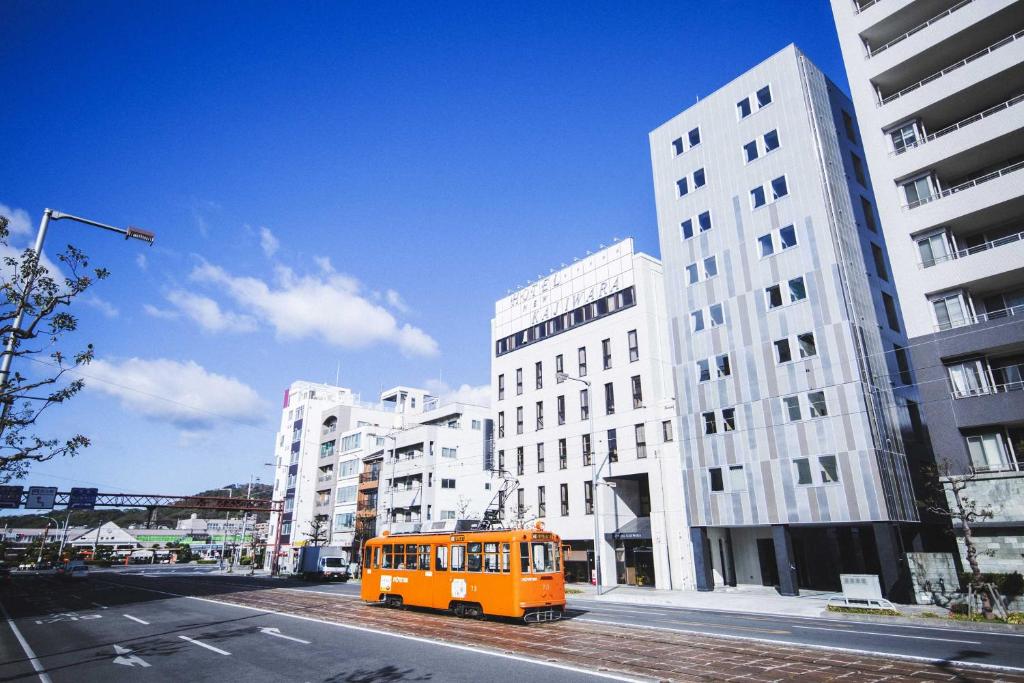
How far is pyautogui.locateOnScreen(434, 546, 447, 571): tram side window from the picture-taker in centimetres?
2256

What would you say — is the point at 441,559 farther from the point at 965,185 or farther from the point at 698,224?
the point at 965,185

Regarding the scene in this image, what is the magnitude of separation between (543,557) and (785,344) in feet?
72.5

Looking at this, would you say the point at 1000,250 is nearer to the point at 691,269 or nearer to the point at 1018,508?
the point at 1018,508

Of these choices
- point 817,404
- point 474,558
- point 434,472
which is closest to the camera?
point 474,558

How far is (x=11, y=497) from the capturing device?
53281mm

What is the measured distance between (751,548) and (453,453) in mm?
35723

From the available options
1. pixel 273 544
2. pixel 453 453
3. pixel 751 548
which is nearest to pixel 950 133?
pixel 751 548

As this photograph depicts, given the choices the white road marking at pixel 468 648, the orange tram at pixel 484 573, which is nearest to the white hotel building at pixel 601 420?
the orange tram at pixel 484 573

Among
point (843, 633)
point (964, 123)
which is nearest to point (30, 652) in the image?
point (843, 633)

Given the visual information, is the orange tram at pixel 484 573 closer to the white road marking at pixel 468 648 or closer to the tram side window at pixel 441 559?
the tram side window at pixel 441 559

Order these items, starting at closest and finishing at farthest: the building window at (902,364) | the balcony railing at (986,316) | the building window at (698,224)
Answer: the balcony railing at (986,316) < the building window at (902,364) < the building window at (698,224)

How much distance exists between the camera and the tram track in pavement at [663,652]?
448 inches

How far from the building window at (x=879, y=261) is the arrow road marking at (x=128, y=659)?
41.9m

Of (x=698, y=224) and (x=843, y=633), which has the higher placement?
(x=698, y=224)
